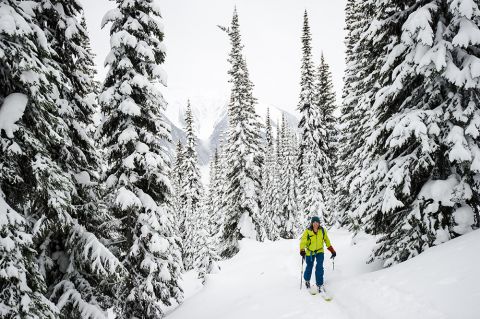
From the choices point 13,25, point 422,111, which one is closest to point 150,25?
point 13,25

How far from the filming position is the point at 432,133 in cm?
839

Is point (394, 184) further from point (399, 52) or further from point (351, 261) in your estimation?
point (351, 261)

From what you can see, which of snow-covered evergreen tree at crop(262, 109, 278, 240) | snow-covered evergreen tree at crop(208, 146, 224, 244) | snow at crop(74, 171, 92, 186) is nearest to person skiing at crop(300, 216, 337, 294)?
snow at crop(74, 171, 92, 186)

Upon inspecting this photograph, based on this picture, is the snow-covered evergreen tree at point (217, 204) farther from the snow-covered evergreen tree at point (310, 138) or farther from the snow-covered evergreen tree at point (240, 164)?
the snow-covered evergreen tree at point (310, 138)

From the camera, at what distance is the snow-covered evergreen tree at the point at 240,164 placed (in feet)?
90.5

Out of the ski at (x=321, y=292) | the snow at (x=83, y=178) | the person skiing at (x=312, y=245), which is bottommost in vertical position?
the ski at (x=321, y=292)

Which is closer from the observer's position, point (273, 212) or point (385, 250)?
point (385, 250)

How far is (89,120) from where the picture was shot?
1169 centimetres

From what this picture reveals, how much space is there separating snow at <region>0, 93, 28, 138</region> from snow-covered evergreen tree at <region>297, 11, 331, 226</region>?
29.6 m

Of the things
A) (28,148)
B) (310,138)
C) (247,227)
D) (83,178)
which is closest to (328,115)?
(310,138)

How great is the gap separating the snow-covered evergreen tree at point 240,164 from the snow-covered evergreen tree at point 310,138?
6.52 metres

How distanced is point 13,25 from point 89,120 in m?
6.46

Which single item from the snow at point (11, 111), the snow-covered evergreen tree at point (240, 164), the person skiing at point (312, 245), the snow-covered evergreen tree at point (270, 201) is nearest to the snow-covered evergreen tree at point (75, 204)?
the snow at point (11, 111)

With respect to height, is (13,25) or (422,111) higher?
(13,25)
